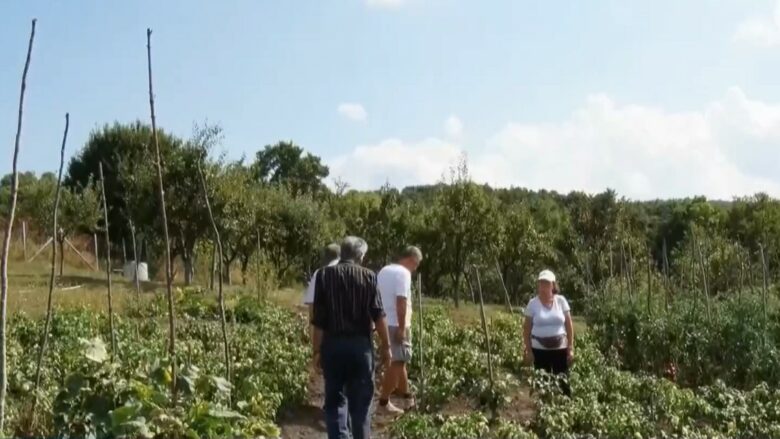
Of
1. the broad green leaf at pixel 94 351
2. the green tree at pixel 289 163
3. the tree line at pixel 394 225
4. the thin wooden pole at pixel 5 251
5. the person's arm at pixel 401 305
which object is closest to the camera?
the thin wooden pole at pixel 5 251

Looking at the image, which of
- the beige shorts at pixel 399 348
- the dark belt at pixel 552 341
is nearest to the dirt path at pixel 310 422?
the beige shorts at pixel 399 348

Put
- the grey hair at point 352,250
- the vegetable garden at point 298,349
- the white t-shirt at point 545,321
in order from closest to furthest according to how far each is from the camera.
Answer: the vegetable garden at point 298,349, the grey hair at point 352,250, the white t-shirt at point 545,321

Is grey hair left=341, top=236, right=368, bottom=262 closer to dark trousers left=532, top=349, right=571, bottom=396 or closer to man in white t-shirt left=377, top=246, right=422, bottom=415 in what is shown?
man in white t-shirt left=377, top=246, right=422, bottom=415

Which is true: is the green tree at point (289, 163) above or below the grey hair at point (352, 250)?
above

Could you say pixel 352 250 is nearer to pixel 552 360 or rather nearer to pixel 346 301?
pixel 346 301

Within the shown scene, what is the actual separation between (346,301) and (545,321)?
9.91 ft

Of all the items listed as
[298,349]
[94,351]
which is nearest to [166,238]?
[94,351]

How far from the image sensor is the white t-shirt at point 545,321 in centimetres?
844

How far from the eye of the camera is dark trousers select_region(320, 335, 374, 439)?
587 centimetres

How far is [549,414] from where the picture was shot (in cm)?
736

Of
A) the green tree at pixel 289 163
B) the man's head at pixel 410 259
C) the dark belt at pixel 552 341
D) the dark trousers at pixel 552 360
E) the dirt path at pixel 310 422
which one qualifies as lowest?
the dirt path at pixel 310 422

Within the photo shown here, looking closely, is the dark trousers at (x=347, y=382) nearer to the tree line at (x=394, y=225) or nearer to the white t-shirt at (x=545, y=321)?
the white t-shirt at (x=545, y=321)

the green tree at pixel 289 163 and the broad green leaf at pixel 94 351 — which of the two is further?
the green tree at pixel 289 163

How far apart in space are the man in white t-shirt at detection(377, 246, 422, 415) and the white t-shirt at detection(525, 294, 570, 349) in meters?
1.05
